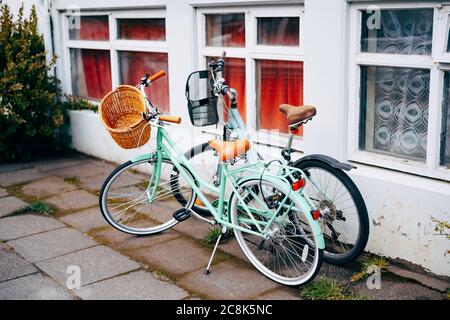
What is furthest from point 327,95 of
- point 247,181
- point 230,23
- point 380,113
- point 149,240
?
point 149,240

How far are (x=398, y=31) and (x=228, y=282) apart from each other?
89.9 inches

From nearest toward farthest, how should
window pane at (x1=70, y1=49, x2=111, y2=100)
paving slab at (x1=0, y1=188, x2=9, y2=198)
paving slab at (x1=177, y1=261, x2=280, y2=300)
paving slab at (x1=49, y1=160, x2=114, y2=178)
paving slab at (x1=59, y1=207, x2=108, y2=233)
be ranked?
paving slab at (x1=177, y1=261, x2=280, y2=300) < paving slab at (x1=59, y1=207, x2=108, y2=233) < paving slab at (x1=0, y1=188, x2=9, y2=198) < paving slab at (x1=49, y1=160, x2=114, y2=178) < window pane at (x1=70, y1=49, x2=111, y2=100)

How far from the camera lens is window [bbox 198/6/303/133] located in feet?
19.4

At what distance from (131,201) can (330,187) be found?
2127mm

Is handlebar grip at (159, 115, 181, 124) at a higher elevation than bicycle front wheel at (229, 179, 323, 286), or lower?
higher

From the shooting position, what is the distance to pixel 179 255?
215 inches

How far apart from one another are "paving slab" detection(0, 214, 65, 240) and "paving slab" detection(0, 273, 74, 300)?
1.10m

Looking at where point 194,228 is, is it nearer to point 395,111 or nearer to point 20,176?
point 395,111

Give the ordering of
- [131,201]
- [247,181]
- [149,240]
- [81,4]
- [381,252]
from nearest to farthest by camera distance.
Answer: [247,181] → [381,252] → [149,240] → [131,201] → [81,4]

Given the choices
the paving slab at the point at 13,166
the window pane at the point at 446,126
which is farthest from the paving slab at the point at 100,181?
the window pane at the point at 446,126

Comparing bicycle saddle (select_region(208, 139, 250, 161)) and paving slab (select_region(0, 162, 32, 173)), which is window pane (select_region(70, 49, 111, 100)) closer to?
paving slab (select_region(0, 162, 32, 173))

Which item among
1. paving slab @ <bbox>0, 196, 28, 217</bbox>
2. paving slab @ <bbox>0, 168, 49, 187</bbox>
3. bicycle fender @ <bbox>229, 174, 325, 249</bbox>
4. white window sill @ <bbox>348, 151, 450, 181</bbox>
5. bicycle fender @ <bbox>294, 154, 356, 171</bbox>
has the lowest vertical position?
paving slab @ <bbox>0, 196, 28, 217</bbox>

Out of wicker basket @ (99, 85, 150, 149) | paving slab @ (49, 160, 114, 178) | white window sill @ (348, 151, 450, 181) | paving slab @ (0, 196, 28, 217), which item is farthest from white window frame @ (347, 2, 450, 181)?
paving slab @ (49, 160, 114, 178)

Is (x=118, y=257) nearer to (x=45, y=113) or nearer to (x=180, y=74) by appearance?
(x=180, y=74)
